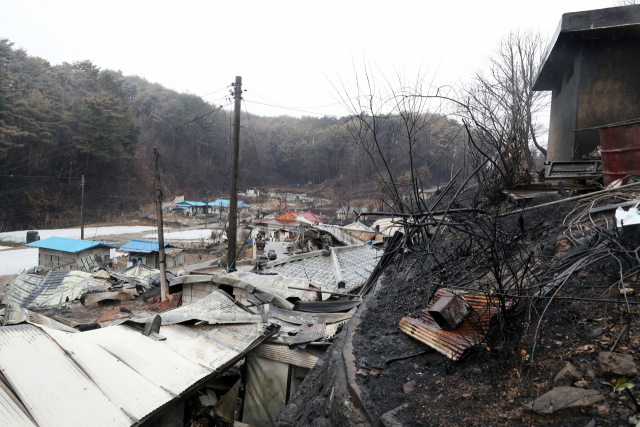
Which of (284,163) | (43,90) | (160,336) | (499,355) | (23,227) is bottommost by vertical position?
(23,227)

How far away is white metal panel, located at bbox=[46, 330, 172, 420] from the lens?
3.27 m

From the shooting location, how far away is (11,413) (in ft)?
8.80

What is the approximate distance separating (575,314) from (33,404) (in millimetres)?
4225

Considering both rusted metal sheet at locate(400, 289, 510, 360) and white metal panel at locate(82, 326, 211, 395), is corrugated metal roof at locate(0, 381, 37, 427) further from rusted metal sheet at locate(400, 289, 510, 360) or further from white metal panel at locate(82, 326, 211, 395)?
rusted metal sheet at locate(400, 289, 510, 360)

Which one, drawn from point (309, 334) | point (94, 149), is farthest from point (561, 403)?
point (94, 149)

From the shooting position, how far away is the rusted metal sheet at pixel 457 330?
2.52 metres

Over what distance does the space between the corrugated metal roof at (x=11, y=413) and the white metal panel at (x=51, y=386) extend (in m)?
0.05

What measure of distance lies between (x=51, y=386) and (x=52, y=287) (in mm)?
12709

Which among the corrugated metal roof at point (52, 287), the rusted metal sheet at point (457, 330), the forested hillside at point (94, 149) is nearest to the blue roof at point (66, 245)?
the corrugated metal roof at point (52, 287)

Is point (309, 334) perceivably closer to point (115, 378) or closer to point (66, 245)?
point (115, 378)

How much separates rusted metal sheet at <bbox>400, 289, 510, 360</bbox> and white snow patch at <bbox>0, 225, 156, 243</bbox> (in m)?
25.7

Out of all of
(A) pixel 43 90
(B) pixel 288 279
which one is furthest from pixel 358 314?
(A) pixel 43 90

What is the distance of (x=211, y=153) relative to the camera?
55125 mm

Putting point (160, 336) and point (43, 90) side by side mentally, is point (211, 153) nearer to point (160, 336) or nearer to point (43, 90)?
point (43, 90)
